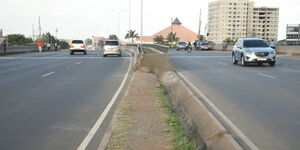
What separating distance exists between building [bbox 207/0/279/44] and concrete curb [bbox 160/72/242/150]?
16601cm

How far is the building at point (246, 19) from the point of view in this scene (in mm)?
180875

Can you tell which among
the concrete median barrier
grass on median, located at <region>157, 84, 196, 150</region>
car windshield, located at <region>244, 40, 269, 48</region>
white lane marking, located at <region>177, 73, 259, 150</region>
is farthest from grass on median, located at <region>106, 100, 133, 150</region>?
car windshield, located at <region>244, 40, 269, 48</region>

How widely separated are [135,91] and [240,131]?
6164 mm

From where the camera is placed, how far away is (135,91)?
1314 centimetres

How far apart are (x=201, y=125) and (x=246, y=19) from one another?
182 m

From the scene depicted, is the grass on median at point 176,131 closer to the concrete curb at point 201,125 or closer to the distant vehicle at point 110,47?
the concrete curb at point 201,125

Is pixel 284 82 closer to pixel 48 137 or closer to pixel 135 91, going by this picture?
pixel 135 91

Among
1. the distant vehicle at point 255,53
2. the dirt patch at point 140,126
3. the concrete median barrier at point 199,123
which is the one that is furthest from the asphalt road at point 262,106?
the distant vehicle at point 255,53

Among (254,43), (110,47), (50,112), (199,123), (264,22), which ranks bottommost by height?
(50,112)

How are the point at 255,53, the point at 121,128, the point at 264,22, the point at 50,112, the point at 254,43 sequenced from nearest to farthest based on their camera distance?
the point at 121,128
the point at 50,112
the point at 255,53
the point at 254,43
the point at 264,22

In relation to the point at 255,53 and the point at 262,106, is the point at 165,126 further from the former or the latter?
the point at 255,53

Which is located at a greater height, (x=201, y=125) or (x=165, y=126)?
(x=201, y=125)

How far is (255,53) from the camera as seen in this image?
23922mm

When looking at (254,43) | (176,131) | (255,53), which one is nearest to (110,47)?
(254,43)
